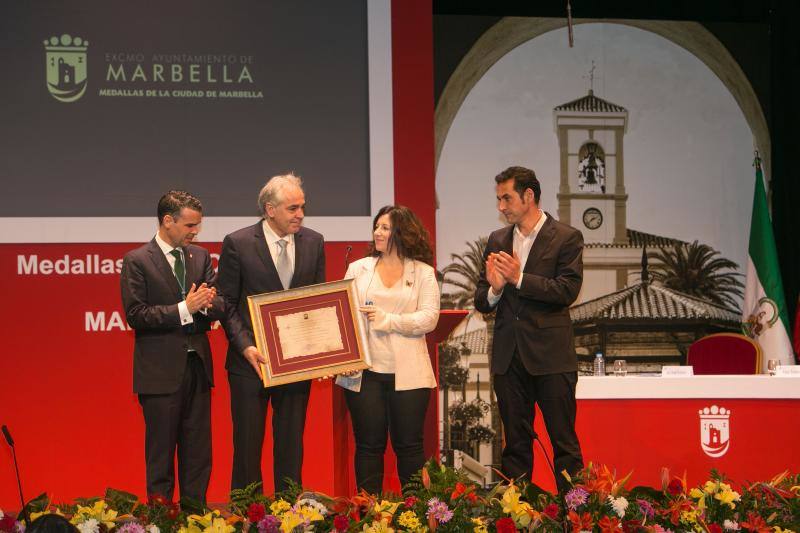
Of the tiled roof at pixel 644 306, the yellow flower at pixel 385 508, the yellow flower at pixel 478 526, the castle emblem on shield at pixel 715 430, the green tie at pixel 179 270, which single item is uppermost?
the green tie at pixel 179 270

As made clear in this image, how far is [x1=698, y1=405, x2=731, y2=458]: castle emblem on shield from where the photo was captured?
4520mm

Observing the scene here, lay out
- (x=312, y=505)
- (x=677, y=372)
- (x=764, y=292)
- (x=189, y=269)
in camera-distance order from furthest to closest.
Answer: (x=764, y=292) < (x=677, y=372) < (x=189, y=269) < (x=312, y=505)

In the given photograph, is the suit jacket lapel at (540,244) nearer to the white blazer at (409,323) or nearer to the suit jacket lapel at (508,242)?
the suit jacket lapel at (508,242)

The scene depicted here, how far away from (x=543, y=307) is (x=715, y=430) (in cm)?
133

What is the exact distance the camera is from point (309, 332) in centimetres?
374

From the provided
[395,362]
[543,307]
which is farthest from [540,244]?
[395,362]

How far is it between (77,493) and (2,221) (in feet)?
5.24

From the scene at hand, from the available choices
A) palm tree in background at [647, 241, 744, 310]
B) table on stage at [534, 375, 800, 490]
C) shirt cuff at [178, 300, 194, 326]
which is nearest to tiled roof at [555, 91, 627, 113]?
palm tree in background at [647, 241, 744, 310]

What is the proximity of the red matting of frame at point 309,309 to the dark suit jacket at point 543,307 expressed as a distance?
0.61 metres

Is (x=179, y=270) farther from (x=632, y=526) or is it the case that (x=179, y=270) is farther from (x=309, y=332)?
(x=632, y=526)

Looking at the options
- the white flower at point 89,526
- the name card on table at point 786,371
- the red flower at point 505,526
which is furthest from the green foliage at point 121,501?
the name card on table at point 786,371

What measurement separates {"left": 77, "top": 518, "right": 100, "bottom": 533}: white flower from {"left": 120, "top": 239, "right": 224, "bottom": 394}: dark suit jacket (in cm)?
170

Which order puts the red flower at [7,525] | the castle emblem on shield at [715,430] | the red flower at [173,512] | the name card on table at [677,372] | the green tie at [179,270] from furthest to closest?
the name card on table at [677,372], the castle emblem on shield at [715,430], the green tie at [179,270], the red flower at [173,512], the red flower at [7,525]

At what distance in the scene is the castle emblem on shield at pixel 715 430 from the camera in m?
4.52
